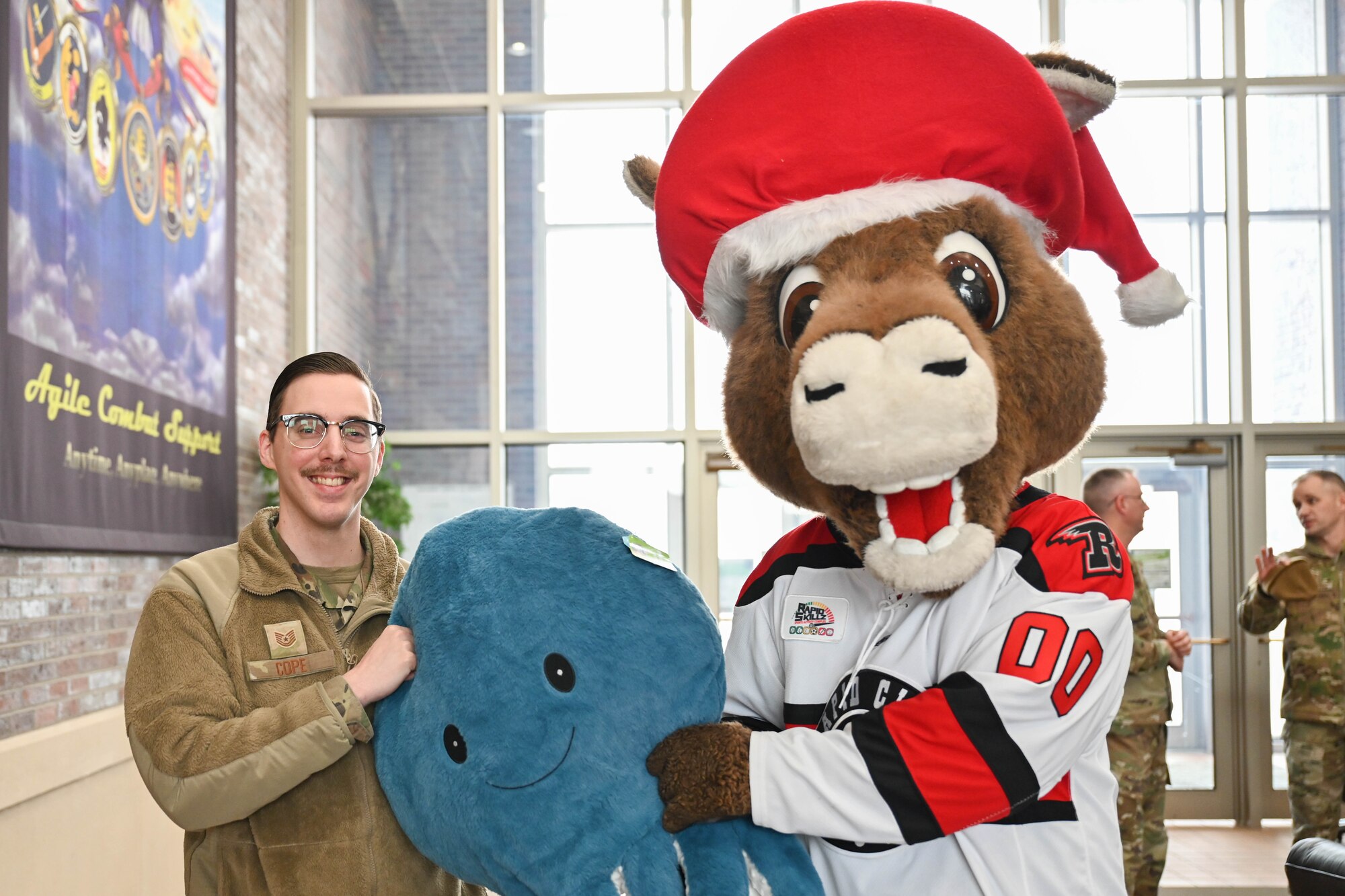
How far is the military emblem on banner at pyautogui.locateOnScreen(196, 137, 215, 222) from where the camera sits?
4.87 meters

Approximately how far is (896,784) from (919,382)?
0.44 meters

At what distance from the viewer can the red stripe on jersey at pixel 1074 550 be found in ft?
4.26

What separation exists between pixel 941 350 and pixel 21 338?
3080mm

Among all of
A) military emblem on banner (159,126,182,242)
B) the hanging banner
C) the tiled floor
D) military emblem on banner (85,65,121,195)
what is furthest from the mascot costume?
the tiled floor

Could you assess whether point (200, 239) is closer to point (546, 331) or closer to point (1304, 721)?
point (546, 331)

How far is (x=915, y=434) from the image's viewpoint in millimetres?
1160

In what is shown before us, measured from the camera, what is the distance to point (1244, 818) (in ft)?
20.1

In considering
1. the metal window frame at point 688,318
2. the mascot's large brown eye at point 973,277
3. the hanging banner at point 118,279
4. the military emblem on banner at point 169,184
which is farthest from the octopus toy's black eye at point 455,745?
the metal window frame at point 688,318

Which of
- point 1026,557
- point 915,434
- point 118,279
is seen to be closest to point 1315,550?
point 1026,557

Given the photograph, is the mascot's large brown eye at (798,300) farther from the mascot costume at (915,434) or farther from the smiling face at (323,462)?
the smiling face at (323,462)

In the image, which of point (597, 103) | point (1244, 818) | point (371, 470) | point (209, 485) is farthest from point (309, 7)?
point (1244, 818)

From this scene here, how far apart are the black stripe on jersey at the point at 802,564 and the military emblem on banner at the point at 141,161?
3.51 m

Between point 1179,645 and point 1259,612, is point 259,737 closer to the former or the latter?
point 1179,645

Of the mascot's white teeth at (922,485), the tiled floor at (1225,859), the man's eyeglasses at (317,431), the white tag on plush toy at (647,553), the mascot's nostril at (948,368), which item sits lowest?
the tiled floor at (1225,859)
